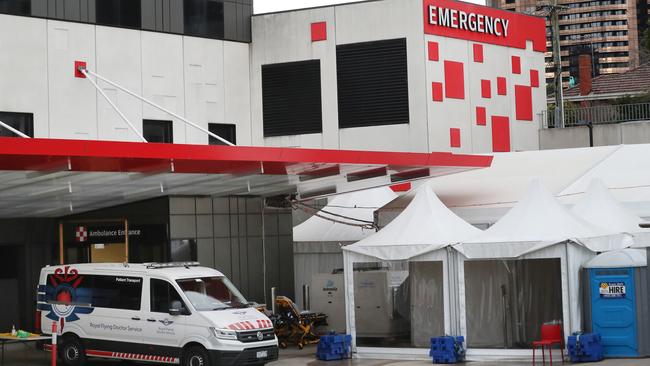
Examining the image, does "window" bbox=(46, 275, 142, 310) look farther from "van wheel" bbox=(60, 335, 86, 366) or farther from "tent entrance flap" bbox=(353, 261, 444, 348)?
"tent entrance flap" bbox=(353, 261, 444, 348)

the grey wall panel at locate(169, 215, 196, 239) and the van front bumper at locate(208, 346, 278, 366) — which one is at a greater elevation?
the grey wall panel at locate(169, 215, 196, 239)

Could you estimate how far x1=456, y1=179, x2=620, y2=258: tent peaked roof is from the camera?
21094 millimetres

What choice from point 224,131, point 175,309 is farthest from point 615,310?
point 224,131

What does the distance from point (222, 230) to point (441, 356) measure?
7.55 metres

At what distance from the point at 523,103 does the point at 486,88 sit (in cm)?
254

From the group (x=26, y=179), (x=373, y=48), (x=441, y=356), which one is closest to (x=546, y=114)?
(x=373, y=48)

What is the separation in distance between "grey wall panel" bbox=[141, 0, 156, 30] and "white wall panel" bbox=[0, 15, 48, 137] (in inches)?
145

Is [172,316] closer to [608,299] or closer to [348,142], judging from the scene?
[608,299]

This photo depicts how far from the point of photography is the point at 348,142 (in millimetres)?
38156

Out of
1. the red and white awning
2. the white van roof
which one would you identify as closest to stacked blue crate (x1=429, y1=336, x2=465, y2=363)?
the red and white awning

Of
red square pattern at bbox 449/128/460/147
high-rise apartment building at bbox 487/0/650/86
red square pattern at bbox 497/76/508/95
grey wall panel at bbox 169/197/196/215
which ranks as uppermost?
high-rise apartment building at bbox 487/0/650/86

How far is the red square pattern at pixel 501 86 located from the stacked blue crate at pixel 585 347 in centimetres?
2091

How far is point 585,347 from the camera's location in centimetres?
2005

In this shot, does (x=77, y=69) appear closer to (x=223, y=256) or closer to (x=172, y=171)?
(x=223, y=256)
